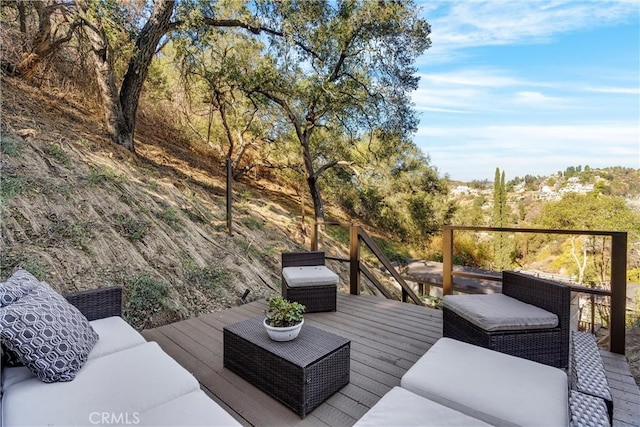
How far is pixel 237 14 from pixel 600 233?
7.19 metres

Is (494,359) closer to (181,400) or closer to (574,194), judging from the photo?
(181,400)

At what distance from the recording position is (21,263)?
3027 millimetres

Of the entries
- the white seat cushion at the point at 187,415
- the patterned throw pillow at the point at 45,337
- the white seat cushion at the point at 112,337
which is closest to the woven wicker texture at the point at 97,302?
the white seat cushion at the point at 112,337

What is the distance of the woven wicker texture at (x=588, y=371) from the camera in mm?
1479

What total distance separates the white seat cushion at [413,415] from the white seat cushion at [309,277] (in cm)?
214

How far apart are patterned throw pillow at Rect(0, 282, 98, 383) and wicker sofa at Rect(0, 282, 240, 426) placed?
6 centimetres

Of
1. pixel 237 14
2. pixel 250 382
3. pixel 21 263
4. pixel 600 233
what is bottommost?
pixel 250 382

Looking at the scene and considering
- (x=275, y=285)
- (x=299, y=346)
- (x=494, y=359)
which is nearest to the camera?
(x=494, y=359)

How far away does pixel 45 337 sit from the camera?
1604 mm

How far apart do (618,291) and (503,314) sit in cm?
125

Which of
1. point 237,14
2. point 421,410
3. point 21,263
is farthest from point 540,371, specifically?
point 237,14

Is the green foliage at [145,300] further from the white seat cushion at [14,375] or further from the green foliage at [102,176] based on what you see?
the green foliage at [102,176]

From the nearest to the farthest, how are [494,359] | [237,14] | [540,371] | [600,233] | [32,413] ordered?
1. [32,413]
2. [540,371]
3. [494,359]
4. [600,233]
5. [237,14]

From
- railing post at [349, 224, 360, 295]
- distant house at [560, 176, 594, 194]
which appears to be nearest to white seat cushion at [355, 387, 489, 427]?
railing post at [349, 224, 360, 295]
